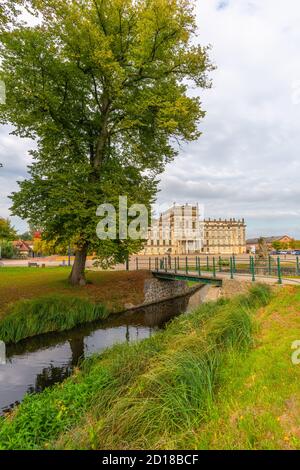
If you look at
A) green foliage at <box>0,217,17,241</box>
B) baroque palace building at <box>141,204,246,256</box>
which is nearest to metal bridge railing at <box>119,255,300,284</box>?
green foliage at <box>0,217,17,241</box>

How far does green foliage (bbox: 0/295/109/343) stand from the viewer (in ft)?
37.4

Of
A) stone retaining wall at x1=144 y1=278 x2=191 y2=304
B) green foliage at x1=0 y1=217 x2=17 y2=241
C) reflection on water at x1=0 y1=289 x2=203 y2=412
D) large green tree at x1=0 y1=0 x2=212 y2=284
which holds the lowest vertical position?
reflection on water at x1=0 y1=289 x2=203 y2=412

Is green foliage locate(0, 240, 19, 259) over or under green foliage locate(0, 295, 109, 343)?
over

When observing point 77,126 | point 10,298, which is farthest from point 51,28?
point 10,298

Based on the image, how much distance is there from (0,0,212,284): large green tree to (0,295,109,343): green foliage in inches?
122

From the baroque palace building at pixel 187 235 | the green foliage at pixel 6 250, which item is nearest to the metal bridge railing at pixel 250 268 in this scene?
the green foliage at pixel 6 250

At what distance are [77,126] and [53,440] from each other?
16.5 metres

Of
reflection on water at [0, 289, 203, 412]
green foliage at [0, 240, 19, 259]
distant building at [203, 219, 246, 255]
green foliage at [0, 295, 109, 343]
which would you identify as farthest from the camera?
distant building at [203, 219, 246, 255]

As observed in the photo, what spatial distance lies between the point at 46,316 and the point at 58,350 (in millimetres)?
2765

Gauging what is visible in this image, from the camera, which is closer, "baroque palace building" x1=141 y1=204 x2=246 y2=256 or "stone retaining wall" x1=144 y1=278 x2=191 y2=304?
"stone retaining wall" x1=144 y1=278 x2=191 y2=304

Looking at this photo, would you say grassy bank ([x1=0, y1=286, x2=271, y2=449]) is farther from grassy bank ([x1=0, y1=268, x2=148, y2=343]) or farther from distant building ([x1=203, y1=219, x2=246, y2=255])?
distant building ([x1=203, y1=219, x2=246, y2=255])

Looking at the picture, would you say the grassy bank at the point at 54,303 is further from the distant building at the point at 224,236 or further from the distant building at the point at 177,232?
the distant building at the point at 224,236

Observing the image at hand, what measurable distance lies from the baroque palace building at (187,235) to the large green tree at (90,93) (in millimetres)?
78878
